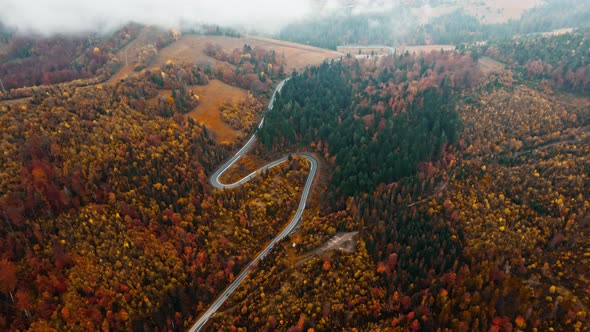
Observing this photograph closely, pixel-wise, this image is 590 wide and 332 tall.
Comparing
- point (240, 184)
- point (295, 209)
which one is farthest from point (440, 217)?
point (240, 184)

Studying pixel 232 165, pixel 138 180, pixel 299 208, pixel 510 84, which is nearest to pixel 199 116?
pixel 232 165

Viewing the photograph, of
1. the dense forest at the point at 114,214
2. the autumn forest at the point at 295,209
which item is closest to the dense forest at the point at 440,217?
the autumn forest at the point at 295,209

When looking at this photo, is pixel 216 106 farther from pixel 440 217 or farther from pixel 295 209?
pixel 440 217

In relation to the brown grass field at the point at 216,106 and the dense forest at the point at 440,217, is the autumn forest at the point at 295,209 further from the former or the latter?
the brown grass field at the point at 216,106

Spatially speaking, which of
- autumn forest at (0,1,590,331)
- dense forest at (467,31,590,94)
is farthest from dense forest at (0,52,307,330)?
dense forest at (467,31,590,94)

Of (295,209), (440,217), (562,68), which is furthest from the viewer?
Result: (562,68)

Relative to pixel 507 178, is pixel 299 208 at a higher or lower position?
lower

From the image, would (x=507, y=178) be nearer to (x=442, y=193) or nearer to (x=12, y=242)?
(x=442, y=193)

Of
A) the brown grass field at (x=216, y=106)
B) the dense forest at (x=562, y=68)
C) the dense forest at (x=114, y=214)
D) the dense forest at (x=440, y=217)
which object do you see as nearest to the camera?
the dense forest at (x=440, y=217)
